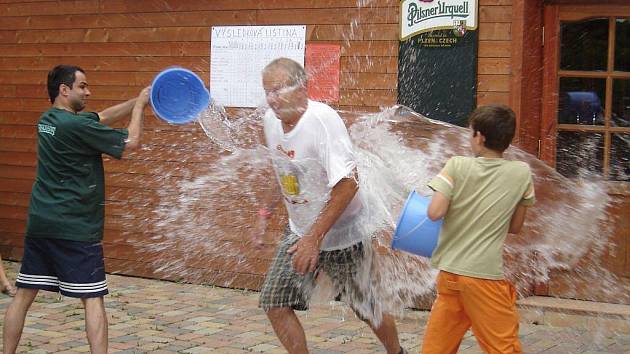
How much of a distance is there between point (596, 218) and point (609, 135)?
25.5 inches

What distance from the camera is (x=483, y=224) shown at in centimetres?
436

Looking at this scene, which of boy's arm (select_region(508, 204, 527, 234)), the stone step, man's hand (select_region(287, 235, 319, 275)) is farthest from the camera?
the stone step

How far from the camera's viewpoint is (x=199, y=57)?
28.0ft

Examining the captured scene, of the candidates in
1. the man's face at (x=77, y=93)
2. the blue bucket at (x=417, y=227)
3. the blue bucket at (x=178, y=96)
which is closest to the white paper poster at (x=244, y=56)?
the blue bucket at (x=178, y=96)

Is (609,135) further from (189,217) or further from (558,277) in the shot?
(189,217)

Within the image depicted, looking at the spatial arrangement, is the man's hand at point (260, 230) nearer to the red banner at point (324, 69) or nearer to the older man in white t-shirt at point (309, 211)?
the older man in white t-shirt at point (309, 211)

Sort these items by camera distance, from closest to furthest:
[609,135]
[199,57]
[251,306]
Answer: [609,135], [251,306], [199,57]

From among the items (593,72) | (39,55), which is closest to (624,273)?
(593,72)

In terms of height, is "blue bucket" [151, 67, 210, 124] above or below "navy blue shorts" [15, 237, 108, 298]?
above

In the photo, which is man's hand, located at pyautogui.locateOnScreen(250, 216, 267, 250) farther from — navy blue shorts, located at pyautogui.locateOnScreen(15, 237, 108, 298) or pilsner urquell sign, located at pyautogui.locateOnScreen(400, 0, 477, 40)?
pilsner urquell sign, located at pyautogui.locateOnScreen(400, 0, 477, 40)

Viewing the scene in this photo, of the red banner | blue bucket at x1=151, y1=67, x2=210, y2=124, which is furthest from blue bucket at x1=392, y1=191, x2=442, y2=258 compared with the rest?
the red banner

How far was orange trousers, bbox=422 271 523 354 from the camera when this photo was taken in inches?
170

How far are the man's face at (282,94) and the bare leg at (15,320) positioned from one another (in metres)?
1.88

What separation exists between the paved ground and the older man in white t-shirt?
1247mm
